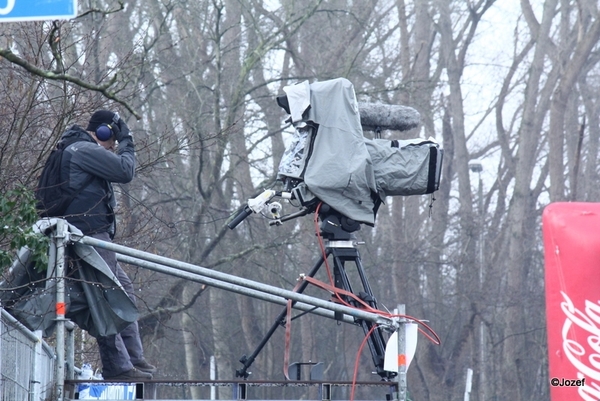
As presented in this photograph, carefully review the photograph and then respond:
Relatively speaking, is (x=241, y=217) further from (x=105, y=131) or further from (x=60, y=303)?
(x=60, y=303)

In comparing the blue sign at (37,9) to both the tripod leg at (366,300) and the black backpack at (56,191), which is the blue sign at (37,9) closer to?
the black backpack at (56,191)

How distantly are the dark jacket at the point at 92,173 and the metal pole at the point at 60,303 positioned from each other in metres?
0.56

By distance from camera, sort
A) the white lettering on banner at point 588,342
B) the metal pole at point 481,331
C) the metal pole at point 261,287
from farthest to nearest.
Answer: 1. the metal pole at point 481,331
2. the metal pole at point 261,287
3. the white lettering on banner at point 588,342

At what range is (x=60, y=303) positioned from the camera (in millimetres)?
4973

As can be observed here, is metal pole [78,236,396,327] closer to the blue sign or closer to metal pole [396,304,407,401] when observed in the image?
metal pole [396,304,407,401]

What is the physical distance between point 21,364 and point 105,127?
1604mm

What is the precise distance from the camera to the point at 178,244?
15297 millimetres

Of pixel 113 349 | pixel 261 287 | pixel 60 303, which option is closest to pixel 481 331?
pixel 113 349

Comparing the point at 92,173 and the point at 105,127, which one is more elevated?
the point at 105,127

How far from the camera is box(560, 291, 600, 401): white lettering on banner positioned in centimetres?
333

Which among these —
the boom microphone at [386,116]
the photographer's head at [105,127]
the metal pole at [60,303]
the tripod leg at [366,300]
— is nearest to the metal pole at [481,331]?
the boom microphone at [386,116]

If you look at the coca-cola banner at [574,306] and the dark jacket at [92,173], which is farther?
the dark jacket at [92,173]

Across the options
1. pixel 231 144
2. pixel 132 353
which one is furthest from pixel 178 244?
pixel 132 353

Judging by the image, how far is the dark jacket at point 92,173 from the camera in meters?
5.60
